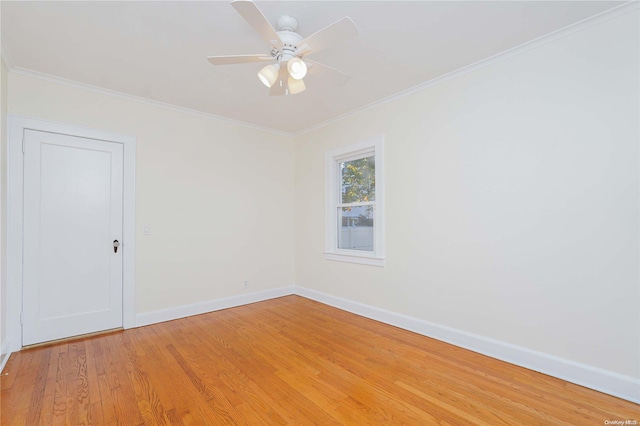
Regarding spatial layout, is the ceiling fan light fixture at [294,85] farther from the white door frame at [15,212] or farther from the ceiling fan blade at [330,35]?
the white door frame at [15,212]

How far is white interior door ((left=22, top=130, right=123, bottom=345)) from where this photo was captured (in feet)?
9.87

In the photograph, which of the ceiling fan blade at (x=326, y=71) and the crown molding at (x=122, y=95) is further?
the crown molding at (x=122, y=95)

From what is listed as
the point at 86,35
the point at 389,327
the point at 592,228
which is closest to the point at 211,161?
the point at 86,35

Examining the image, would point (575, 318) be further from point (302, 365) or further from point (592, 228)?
point (302, 365)

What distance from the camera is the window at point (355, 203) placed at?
376cm

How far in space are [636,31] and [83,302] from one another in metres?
5.35

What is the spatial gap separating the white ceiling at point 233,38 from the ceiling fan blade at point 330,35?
1.10ft

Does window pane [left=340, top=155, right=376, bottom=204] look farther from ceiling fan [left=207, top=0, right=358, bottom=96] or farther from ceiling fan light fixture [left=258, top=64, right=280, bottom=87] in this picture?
ceiling fan light fixture [left=258, top=64, right=280, bottom=87]

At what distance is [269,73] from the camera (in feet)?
6.95

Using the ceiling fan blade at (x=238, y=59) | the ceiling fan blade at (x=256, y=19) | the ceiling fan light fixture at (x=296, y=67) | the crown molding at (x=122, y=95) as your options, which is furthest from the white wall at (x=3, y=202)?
the ceiling fan light fixture at (x=296, y=67)

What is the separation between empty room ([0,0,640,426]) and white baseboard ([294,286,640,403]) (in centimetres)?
2

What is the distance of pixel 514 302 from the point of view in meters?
2.63

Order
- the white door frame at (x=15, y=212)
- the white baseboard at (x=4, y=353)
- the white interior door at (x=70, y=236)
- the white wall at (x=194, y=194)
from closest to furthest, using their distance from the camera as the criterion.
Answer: the white baseboard at (x=4, y=353), the white door frame at (x=15, y=212), the white interior door at (x=70, y=236), the white wall at (x=194, y=194)

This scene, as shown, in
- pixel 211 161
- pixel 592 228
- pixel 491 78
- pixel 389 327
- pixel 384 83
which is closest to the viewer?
pixel 592 228
